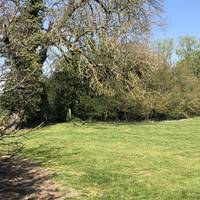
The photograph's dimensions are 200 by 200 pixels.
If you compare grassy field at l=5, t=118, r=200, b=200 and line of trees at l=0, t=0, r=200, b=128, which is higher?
line of trees at l=0, t=0, r=200, b=128

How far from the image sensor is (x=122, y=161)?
42.9 feet

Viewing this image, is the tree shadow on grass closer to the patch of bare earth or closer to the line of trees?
the patch of bare earth

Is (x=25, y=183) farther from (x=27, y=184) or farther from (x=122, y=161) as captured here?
(x=122, y=161)

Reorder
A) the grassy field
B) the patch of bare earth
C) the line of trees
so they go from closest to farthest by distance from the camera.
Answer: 1. the patch of bare earth
2. the grassy field
3. the line of trees

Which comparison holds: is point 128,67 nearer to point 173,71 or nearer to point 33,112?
point 33,112

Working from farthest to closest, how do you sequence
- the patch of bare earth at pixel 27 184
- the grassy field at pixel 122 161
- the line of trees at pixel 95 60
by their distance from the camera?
the line of trees at pixel 95 60
the grassy field at pixel 122 161
the patch of bare earth at pixel 27 184

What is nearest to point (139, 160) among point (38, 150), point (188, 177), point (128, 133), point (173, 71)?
point (188, 177)

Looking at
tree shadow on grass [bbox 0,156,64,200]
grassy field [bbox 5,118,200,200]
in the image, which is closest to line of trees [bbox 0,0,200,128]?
grassy field [bbox 5,118,200,200]

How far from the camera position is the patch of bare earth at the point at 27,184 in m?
9.38

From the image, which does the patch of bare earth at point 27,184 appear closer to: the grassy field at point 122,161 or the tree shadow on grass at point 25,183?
the tree shadow on grass at point 25,183

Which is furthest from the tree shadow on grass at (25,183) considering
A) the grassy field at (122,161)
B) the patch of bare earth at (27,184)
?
the grassy field at (122,161)

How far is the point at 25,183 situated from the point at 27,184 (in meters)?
0.09

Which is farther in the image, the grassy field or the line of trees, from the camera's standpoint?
the line of trees

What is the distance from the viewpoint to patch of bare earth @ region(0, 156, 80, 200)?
9383 millimetres
